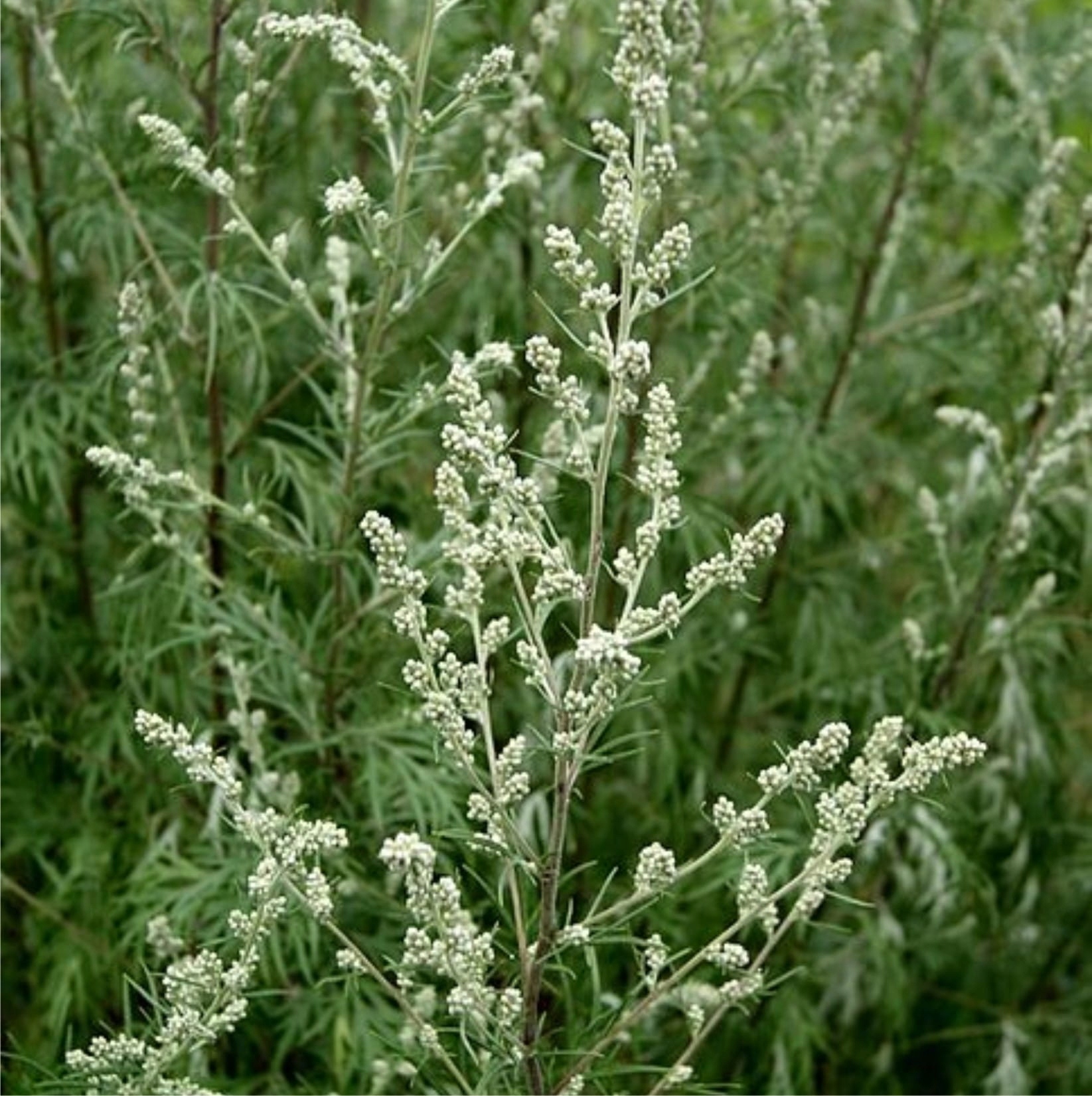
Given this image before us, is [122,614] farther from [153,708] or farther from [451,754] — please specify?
[451,754]

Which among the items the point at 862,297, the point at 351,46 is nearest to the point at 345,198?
the point at 351,46

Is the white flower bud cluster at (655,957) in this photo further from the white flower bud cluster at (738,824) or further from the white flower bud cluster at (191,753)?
the white flower bud cluster at (191,753)

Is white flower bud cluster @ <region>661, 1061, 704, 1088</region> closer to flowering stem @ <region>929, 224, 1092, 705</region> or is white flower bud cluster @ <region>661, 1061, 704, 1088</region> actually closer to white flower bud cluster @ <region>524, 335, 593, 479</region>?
white flower bud cluster @ <region>524, 335, 593, 479</region>

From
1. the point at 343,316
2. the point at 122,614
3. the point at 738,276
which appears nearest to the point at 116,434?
the point at 122,614

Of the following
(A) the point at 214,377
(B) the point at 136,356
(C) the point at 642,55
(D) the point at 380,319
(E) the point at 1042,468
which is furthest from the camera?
(E) the point at 1042,468

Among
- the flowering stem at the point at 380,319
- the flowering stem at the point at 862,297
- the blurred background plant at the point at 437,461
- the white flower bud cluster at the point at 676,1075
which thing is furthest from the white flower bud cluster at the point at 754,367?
the white flower bud cluster at the point at 676,1075

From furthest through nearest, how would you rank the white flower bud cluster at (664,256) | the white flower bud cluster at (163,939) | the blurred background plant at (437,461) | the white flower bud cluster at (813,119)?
the white flower bud cluster at (813,119), the blurred background plant at (437,461), the white flower bud cluster at (163,939), the white flower bud cluster at (664,256)

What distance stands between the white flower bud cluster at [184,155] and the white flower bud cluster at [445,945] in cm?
121

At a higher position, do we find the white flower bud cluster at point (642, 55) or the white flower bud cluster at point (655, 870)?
the white flower bud cluster at point (642, 55)

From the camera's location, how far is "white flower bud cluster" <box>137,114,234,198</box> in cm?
303

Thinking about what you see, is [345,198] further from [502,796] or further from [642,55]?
[502,796]

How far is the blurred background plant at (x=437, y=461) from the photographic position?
3477 millimetres

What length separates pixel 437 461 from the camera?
4430mm

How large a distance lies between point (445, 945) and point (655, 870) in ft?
0.88
